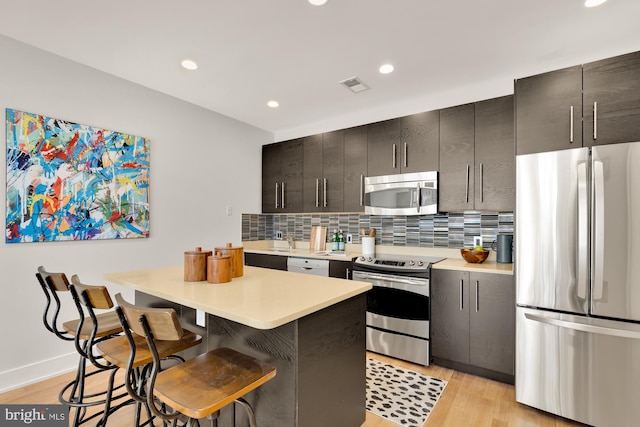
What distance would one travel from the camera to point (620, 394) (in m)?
1.77

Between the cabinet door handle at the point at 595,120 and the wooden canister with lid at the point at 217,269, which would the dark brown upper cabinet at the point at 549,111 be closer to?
the cabinet door handle at the point at 595,120

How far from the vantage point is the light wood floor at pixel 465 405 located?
1.95 m

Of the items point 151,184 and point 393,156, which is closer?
point 151,184

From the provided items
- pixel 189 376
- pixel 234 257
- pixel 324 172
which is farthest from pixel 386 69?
pixel 189 376

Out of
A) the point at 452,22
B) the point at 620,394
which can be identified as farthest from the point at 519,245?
the point at 452,22

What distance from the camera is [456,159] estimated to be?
9.53ft

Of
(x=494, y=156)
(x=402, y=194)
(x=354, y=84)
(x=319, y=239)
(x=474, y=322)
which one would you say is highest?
(x=354, y=84)

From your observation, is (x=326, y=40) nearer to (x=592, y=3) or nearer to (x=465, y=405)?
(x=592, y=3)

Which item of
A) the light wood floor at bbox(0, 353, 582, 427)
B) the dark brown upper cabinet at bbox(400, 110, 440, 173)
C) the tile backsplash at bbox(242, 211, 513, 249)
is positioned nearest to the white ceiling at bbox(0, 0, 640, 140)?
the dark brown upper cabinet at bbox(400, 110, 440, 173)

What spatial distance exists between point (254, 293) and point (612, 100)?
244cm

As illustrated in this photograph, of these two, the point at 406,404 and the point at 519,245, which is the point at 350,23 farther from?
the point at 406,404

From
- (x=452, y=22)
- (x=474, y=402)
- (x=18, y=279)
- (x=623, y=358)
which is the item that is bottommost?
(x=474, y=402)

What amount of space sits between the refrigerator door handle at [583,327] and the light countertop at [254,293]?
1.22 metres

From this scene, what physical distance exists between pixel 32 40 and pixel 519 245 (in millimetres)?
3767
